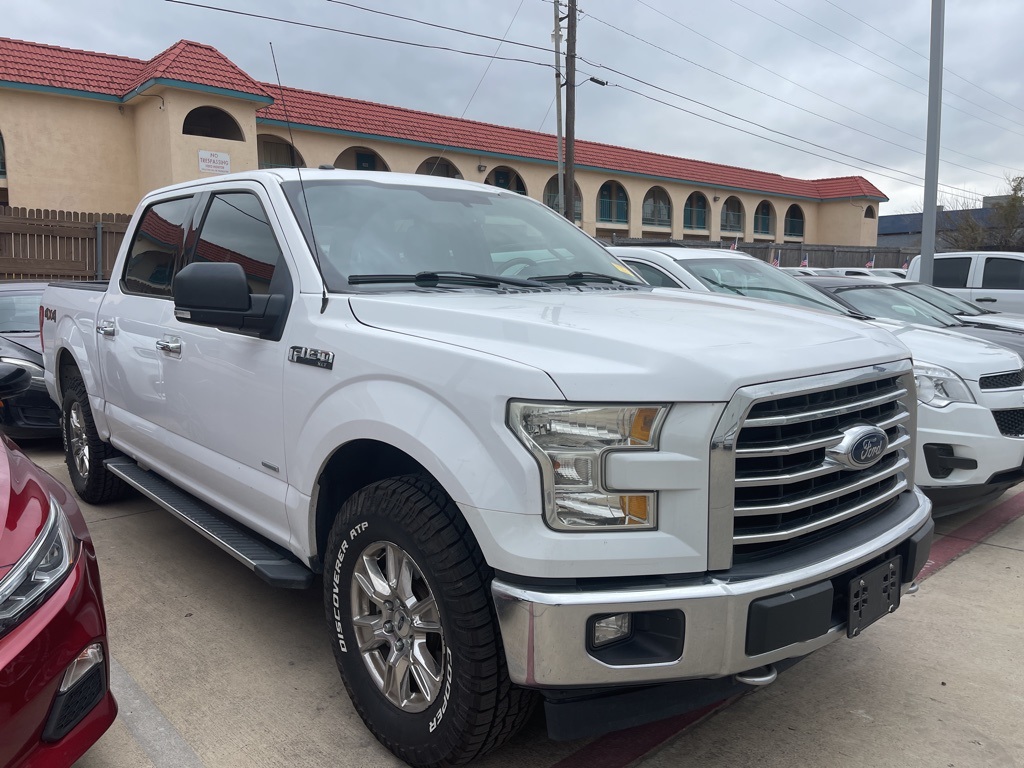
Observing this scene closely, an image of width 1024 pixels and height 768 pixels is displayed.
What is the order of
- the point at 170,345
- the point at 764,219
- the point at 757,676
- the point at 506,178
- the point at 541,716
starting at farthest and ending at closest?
the point at 764,219
the point at 506,178
the point at 170,345
the point at 541,716
the point at 757,676

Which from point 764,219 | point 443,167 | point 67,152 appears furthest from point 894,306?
point 764,219

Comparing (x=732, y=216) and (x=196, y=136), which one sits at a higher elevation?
(x=196, y=136)

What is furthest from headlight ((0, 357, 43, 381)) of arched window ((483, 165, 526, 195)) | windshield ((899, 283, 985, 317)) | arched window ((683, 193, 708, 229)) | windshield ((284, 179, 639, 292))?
arched window ((683, 193, 708, 229))

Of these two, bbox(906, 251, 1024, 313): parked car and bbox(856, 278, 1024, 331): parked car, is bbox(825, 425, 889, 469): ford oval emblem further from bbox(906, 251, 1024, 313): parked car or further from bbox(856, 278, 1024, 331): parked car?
bbox(906, 251, 1024, 313): parked car

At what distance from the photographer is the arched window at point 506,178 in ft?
98.7

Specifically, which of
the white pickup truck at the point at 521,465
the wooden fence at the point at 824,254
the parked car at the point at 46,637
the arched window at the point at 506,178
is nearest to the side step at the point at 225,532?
the white pickup truck at the point at 521,465

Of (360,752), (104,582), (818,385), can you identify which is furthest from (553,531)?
(104,582)

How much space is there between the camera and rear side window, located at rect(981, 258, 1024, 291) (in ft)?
39.8

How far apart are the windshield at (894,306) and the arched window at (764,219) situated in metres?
37.2

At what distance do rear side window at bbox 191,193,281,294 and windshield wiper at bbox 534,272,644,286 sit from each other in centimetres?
110

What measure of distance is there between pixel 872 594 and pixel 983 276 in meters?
11.9

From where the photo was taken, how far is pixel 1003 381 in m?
4.92

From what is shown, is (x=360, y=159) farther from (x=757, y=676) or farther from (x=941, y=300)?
(x=757, y=676)

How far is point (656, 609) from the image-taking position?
6.79 feet
